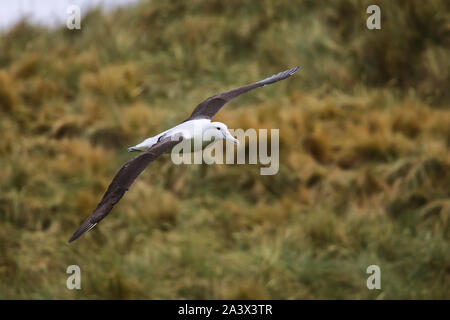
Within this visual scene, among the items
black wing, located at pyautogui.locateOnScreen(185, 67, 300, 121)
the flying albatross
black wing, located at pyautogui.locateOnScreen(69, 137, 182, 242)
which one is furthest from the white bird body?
black wing, located at pyautogui.locateOnScreen(185, 67, 300, 121)

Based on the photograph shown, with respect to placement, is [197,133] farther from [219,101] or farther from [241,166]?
[241,166]

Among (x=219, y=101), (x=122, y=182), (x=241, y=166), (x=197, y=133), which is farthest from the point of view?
(x=241, y=166)

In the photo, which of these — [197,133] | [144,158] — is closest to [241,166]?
[197,133]

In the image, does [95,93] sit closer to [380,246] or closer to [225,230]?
[225,230]

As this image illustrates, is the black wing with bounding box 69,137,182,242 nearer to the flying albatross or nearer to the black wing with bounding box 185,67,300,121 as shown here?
the flying albatross

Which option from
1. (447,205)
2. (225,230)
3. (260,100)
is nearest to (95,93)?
(260,100)

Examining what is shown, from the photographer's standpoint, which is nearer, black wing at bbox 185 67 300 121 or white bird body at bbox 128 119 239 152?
white bird body at bbox 128 119 239 152

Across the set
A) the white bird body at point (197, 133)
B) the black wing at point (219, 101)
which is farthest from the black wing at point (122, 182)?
the black wing at point (219, 101)

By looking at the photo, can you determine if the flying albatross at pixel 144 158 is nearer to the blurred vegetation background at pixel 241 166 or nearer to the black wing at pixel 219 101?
the black wing at pixel 219 101

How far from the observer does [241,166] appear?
27.6 feet

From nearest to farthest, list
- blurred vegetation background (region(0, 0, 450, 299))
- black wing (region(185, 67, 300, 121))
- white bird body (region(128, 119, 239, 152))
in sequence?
white bird body (region(128, 119, 239, 152))
black wing (region(185, 67, 300, 121))
blurred vegetation background (region(0, 0, 450, 299))

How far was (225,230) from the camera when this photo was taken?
26.2ft

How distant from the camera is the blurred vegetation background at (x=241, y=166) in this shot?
7.41 meters

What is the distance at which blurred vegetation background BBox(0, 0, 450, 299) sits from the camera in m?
7.41
